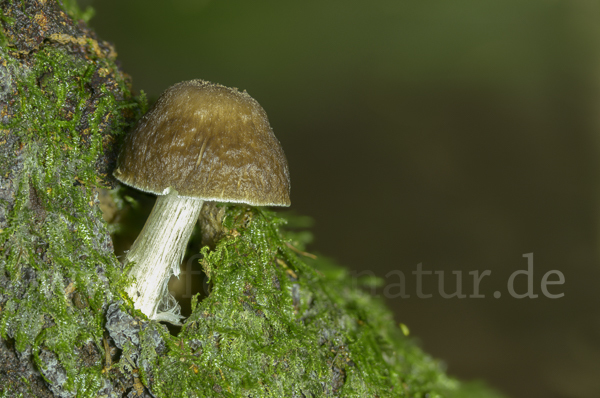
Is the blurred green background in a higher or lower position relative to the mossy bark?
higher

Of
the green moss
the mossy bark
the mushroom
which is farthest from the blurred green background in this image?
the mushroom

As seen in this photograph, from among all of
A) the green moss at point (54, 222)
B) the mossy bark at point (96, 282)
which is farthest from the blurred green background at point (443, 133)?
the green moss at point (54, 222)

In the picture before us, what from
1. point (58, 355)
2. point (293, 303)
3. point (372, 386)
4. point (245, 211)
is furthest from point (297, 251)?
point (58, 355)

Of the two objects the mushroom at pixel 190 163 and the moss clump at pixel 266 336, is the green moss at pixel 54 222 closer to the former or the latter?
the mushroom at pixel 190 163

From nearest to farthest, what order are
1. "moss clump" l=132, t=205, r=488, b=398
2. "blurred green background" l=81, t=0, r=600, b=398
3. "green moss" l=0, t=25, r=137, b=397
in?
"green moss" l=0, t=25, r=137, b=397 → "moss clump" l=132, t=205, r=488, b=398 → "blurred green background" l=81, t=0, r=600, b=398

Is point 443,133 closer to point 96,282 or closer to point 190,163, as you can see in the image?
point 190,163

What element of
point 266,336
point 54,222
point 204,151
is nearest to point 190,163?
point 204,151

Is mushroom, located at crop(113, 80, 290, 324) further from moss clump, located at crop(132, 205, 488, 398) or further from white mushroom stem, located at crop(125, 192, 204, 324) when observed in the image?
moss clump, located at crop(132, 205, 488, 398)
